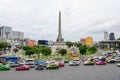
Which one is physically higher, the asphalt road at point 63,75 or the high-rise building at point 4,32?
the high-rise building at point 4,32

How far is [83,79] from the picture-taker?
2312 centimetres

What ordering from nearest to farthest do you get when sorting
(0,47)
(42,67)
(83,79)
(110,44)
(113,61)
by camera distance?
(83,79), (42,67), (113,61), (0,47), (110,44)

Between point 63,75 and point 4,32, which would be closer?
point 63,75

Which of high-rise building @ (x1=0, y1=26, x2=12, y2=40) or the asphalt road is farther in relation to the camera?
high-rise building @ (x1=0, y1=26, x2=12, y2=40)

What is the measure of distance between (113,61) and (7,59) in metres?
26.6

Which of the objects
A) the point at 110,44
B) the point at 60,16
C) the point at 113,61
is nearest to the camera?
the point at 113,61

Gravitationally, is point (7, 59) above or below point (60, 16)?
below

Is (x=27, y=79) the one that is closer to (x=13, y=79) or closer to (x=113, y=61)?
(x=13, y=79)

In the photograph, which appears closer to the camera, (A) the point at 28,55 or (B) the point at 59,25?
(A) the point at 28,55

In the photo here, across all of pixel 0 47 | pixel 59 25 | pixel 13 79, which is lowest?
pixel 13 79

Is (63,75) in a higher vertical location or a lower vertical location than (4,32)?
lower

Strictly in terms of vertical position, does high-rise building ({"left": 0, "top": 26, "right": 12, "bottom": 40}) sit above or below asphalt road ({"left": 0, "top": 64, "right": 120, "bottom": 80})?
above

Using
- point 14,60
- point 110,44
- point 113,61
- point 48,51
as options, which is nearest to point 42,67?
point 14,60

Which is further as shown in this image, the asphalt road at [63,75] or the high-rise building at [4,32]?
the high-rise building at [4,32]
